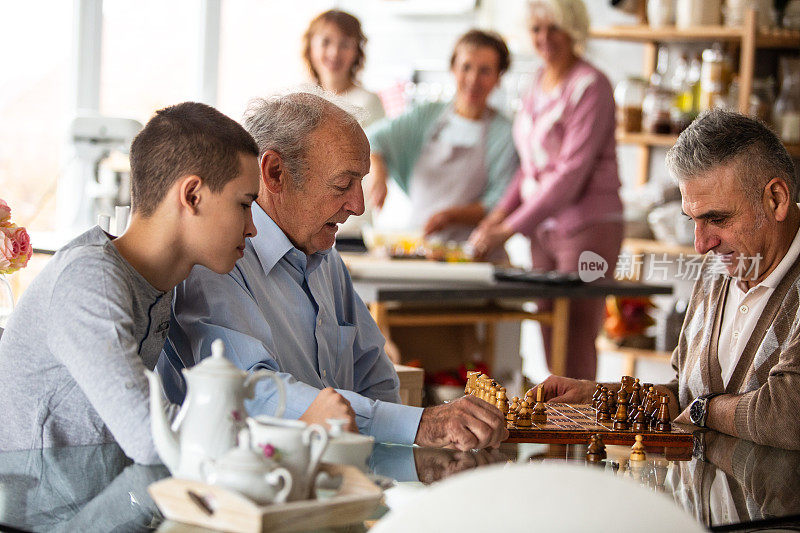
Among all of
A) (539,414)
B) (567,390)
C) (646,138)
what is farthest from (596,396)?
(646,138)

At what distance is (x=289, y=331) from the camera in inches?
64.4

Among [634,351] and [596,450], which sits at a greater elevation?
[596,450]

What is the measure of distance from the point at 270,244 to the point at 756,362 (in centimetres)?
84

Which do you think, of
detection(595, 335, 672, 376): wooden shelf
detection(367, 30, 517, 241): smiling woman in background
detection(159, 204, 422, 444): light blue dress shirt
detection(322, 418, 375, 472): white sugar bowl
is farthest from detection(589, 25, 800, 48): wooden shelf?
detection(322, 418, 375, 472): white sugar bowl

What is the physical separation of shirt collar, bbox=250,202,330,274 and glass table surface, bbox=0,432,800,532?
420mm

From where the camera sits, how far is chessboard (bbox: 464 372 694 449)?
4.85 ft

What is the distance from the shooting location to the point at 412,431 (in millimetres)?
1413

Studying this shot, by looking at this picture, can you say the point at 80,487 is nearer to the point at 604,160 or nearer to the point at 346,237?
the point at 346,237

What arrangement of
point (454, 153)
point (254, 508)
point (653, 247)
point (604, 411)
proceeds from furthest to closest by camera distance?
point (653, 247), point (454, 153), point (604, 411), point (254, 508)

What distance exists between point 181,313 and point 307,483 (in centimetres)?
56

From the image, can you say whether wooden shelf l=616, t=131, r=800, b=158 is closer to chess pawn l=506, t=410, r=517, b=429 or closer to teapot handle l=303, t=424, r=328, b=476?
chess pawn l=506, t=410, r=517, b=429

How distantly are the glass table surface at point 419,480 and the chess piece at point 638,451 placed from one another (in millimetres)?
15

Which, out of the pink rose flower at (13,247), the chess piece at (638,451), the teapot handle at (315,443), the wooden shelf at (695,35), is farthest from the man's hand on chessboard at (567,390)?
the wooden shelf at (695,35)

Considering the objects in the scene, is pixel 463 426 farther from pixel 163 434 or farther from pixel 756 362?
pixel 756 362
